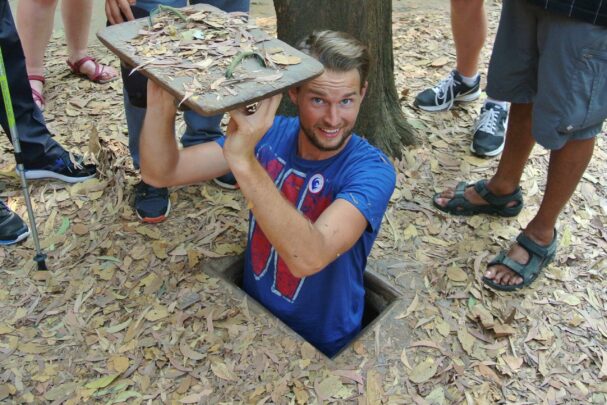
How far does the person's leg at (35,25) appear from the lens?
3.73 m

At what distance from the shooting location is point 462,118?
390cm

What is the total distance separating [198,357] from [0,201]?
4.71 ft

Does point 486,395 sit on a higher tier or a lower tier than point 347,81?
lower

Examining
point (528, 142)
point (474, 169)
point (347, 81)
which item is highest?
point (347, 81)

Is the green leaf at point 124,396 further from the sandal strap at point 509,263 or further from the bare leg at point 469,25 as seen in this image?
the bare leg at point 469,25

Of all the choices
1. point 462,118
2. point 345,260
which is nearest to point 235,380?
point 345,260

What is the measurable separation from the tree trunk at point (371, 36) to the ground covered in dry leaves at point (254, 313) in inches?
7.4

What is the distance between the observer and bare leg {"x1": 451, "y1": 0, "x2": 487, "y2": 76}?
12.0 ft

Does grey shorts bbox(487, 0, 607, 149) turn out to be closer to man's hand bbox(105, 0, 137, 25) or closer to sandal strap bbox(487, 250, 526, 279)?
sandal strap bbox(487, 250, 526, 279)

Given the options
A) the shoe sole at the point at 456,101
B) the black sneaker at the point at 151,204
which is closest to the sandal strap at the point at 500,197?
the shoe sole at the point at 456,101

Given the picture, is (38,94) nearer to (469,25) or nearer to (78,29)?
(78,29)

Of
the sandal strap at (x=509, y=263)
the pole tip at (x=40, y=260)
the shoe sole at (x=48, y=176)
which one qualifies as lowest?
the pole tip at (x=40, y=260)

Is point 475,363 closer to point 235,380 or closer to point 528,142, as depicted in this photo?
point 235,380

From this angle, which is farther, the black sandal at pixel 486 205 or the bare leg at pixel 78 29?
the bare leg at pixel 78 29
